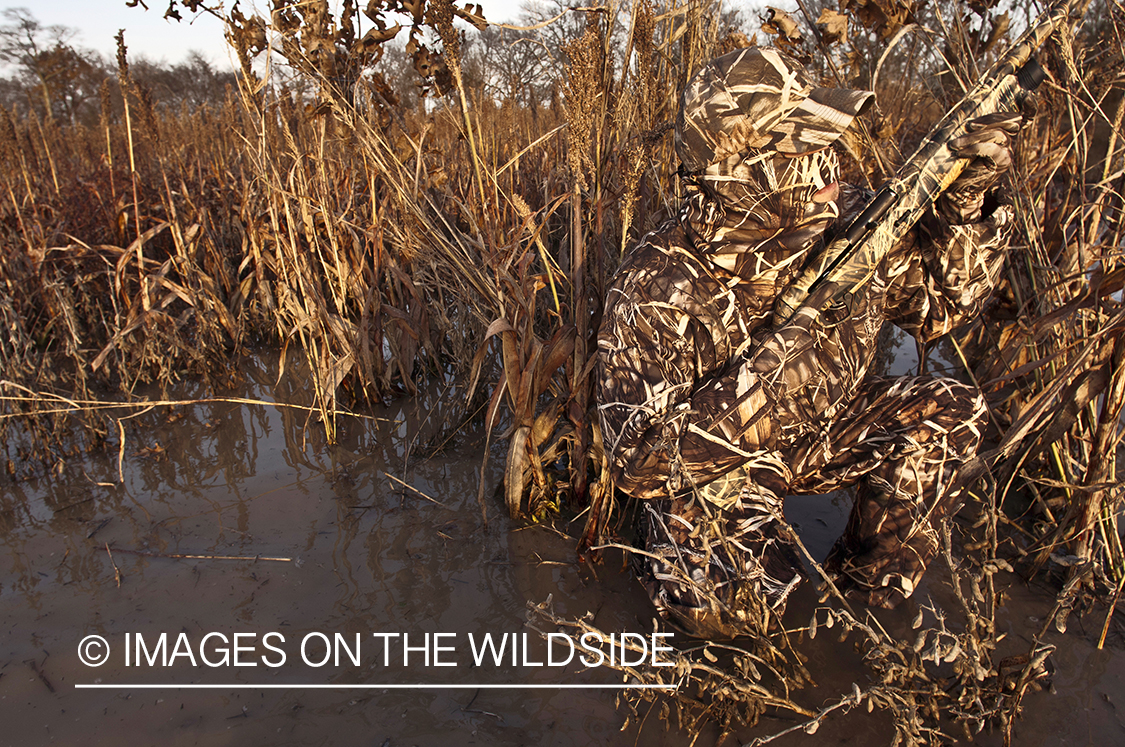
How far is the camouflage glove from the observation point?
1.40 m

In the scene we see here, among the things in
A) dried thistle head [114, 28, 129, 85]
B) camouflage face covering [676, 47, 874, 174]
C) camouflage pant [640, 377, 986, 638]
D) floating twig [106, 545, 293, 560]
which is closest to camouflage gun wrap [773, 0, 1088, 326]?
camouflage face covering [676, 47, 874, 174]

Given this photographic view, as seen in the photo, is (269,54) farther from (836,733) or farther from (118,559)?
(836,733)

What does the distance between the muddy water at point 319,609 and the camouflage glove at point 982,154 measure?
1.18m

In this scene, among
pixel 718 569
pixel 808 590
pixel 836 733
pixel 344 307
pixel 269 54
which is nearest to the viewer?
pixel 836 733

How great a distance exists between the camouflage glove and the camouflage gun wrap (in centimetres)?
2

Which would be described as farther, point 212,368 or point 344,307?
point 212,368

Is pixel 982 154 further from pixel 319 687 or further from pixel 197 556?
pixel 197 556

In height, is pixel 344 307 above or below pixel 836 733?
above

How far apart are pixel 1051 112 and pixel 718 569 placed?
1.94 m

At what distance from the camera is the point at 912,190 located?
149cm

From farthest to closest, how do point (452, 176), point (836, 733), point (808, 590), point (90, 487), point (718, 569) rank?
point (452, 176)
point (90, 487)
point (808, 590)
point (718, 569)
point (836, 733)

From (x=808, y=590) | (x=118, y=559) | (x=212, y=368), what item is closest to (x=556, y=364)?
(x=808, y=590)

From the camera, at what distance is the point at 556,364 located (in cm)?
197

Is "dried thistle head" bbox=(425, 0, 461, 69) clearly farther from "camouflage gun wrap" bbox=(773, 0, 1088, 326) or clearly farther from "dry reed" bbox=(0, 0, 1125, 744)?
→ "camouflage gun wrap" bbox=(773, 0, 1088, 326)
